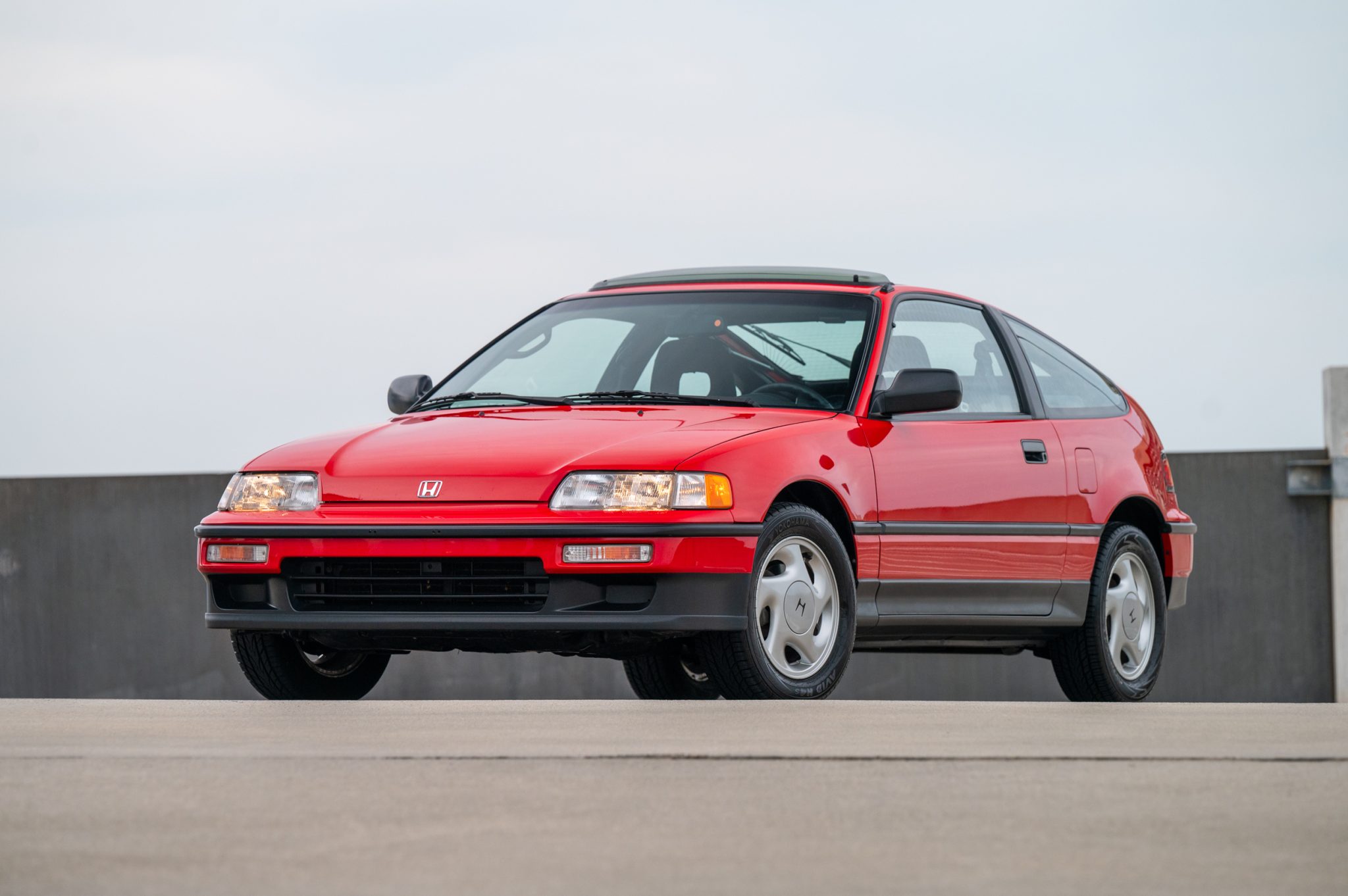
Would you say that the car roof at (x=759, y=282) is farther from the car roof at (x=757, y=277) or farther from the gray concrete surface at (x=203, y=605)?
the gray concrete surface at (x=203, y=605)

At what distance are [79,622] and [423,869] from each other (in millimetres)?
12950

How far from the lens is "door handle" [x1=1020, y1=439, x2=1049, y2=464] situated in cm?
855

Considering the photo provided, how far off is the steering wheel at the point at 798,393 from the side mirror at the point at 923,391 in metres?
0.23

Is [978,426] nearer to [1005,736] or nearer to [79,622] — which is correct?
[1005,736]

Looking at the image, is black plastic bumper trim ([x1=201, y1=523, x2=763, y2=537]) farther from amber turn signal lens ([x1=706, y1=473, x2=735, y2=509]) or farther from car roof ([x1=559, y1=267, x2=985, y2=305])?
car roof ([x1=559, y1=267, x2=985, y2=305])

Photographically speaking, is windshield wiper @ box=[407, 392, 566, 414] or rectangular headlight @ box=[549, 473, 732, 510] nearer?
rectangular headlight @ box=[549, 473, 732, 510]

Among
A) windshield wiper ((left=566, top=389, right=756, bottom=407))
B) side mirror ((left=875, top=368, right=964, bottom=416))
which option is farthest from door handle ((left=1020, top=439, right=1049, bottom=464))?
windshield wiper ((left=566, top=389, right=756, bottom=407))

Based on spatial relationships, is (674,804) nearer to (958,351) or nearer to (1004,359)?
(958,351)

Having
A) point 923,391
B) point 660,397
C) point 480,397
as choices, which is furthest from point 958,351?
point 480,397

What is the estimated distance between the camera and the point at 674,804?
4324 mm

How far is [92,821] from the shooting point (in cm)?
413

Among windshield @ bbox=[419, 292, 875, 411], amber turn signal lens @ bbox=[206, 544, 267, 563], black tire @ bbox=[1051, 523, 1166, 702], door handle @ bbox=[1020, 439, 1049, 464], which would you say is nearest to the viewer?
amber turn signal lens @ bbox=[206, 544, 267, 563]

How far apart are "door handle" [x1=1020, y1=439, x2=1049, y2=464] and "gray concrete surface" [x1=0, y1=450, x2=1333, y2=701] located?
653 cm

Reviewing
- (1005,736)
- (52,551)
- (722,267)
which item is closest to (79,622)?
(52,551)
